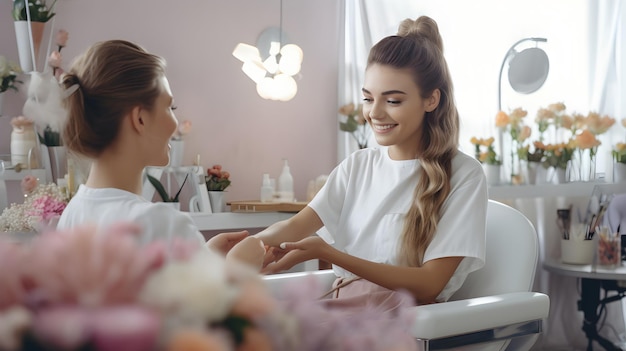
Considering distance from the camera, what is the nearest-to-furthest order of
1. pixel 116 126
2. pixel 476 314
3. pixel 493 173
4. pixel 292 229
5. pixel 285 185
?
1. pixel 116 126
2. pixel 476 314
3. pixel 292 229
4. pixel 285 185
5. pixel 493 173

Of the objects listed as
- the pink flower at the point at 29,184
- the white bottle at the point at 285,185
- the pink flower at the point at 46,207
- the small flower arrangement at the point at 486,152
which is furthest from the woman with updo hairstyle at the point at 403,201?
the small flower arrangement at the point at 486,152

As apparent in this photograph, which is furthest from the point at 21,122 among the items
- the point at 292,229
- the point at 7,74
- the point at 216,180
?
the point at 292,229

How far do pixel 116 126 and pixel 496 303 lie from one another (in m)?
0.93

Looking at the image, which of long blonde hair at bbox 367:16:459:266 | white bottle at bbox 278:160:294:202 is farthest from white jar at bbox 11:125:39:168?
long blonde hair at bbox 367:16:459:266

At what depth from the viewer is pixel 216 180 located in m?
3.60

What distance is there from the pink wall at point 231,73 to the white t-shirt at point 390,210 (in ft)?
5.24

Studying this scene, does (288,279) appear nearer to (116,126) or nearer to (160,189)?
(116,126)

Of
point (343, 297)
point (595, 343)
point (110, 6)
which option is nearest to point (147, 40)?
point (110, 6)

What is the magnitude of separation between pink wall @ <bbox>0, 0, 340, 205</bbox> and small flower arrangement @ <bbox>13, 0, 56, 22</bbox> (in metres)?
0.14

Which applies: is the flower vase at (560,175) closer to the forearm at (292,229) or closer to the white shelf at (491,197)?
the white shelf at (491,197)

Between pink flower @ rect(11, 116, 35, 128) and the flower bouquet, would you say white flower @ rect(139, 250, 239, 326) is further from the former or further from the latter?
pink flower @ rect(11, 116, 35, 128)

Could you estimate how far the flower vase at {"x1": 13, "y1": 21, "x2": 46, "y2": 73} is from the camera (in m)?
3.11

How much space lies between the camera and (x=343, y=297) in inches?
81.0

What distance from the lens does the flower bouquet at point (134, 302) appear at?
383 mm
